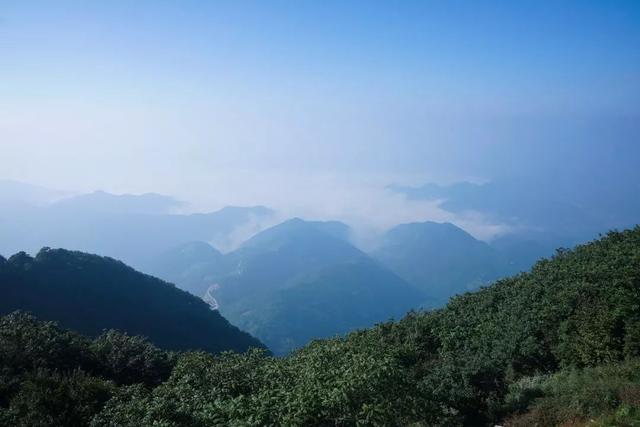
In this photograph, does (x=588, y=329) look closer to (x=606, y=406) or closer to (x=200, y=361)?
(x=606, y=406)

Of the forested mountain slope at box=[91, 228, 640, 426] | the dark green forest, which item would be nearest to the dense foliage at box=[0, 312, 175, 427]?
the dark green forest

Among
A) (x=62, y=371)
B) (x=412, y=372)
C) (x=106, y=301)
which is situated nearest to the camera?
(x=412, y=372)

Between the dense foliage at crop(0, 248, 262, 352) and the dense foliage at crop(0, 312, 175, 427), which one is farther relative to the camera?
the dense foliage at crop(0, 248, 262, 352)

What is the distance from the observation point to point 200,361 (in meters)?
17.2

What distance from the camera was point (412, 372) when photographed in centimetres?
1605

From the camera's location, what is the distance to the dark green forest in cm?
1142

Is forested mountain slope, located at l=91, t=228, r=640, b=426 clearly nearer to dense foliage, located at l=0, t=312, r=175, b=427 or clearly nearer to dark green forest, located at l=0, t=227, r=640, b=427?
dark green forest, located at l=0, t=227, r=640, b=427

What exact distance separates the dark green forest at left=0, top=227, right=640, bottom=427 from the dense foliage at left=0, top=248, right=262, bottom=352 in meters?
41.5

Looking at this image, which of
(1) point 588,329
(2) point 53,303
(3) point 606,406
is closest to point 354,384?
(3) point 606,406

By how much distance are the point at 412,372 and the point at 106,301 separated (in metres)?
69.5

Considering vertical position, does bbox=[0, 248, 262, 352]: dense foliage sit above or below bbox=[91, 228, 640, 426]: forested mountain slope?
below

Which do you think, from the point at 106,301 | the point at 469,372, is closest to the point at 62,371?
the point at 469,372

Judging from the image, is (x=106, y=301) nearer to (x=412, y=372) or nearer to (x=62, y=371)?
(x=62, y=371)

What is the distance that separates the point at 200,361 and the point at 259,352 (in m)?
2.23
